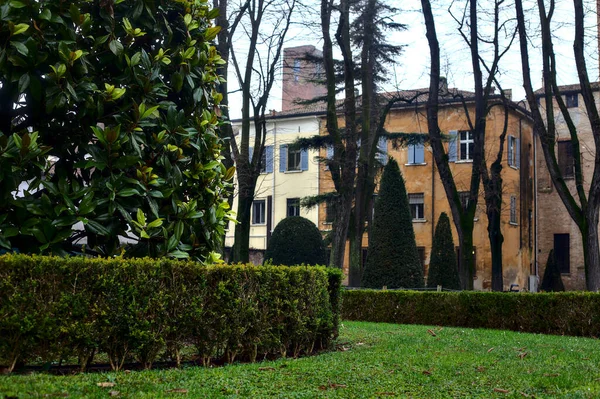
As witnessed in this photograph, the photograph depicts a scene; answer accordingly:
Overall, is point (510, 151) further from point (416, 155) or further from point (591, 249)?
point (591, 249)

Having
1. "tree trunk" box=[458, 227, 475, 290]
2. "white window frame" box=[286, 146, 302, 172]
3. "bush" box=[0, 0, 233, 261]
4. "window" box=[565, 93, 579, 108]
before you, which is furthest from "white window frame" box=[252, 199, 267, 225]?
"bush" box=[0, 0, 233, 261]

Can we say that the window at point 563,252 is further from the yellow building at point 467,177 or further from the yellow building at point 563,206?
the yellow building at point 467,177

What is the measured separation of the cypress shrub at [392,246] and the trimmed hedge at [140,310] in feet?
54.4

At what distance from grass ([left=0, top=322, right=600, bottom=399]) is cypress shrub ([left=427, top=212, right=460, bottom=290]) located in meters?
18.6

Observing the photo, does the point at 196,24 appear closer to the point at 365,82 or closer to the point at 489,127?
the point at 365,82

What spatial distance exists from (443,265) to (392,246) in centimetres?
503

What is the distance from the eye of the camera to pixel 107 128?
7.58 m

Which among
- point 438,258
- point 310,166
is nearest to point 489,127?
point 310,166

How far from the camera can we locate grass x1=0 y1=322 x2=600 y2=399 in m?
6.29

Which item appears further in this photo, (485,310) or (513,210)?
(513,210)

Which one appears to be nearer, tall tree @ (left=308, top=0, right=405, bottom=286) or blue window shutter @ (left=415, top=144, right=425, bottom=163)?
tall tree @ (left=308, top=0, right=405, bottom=286)

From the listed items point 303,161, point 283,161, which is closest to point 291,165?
point 283,161

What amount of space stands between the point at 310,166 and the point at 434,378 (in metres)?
40.8

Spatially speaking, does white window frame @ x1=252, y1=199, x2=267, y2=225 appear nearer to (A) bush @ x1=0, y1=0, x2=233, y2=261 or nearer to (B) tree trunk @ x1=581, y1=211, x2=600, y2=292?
(B) tree trunk @ x1=581, y1=211, x2=600, y2=292
